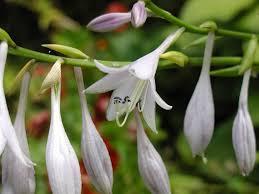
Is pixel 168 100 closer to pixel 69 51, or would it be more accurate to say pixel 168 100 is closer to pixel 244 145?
pixel 244 145

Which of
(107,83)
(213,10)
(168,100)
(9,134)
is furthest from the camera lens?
(168,100)

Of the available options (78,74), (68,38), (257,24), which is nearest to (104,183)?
(78,74)

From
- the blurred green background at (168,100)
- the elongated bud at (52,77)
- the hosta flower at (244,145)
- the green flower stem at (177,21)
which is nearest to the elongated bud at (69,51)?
the elongated bud at (52,77)

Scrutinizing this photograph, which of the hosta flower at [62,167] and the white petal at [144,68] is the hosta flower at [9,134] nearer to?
the hosta flower at [62,167]

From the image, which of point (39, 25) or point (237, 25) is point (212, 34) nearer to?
point (237, 25)

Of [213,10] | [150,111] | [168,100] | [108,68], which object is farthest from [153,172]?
[168,100]

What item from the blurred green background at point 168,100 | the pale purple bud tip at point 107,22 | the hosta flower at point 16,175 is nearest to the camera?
the hosta flower at point 16,175
